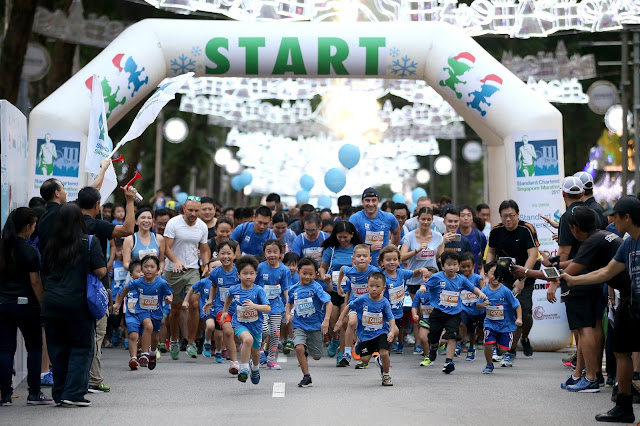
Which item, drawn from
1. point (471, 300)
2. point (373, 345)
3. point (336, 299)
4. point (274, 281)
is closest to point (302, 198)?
point (336, 299)

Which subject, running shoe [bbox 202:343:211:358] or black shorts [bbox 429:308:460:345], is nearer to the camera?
black shorts [bbox 429:308:460:345]

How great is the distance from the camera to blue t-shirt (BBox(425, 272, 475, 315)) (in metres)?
13.3

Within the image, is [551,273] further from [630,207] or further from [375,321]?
[375,321]

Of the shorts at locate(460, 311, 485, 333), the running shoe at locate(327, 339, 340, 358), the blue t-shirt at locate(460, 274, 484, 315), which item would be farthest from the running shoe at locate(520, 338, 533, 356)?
the running shoe at locate(327, 339, 340, 358)

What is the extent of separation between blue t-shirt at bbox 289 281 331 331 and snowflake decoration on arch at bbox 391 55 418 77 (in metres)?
5.74

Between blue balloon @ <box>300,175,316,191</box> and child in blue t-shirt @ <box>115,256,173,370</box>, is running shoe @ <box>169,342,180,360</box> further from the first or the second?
blue balloon @ <box>300,175,316,191</box>

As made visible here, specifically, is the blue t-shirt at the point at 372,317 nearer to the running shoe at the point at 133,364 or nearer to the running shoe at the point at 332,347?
the running shoe at the point at 133,364

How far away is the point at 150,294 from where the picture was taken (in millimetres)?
13375

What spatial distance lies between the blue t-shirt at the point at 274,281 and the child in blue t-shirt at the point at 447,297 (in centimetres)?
178

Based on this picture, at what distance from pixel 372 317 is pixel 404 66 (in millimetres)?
6363

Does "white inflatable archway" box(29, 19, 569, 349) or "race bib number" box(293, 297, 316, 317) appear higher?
"white inflatable archway" box(29, 19, 569, 349)

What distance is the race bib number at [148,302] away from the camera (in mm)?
13266

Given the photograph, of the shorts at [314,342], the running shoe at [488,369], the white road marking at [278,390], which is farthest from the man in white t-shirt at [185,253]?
the running shoe at [488,369]

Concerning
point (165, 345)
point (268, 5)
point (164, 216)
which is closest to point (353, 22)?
point (268, 5)
